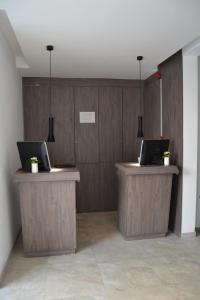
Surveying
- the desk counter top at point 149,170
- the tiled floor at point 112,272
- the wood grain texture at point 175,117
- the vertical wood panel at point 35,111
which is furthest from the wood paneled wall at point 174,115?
the vertical wood panel at point 35,111

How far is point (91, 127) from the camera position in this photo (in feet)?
16.5

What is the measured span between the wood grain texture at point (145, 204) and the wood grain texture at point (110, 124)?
4.65 ft

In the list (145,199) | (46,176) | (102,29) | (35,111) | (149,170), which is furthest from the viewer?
(35,111)

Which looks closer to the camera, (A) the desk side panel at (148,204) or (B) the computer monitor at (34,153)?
(B) the computer monitor at (34,153)

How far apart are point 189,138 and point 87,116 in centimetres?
217

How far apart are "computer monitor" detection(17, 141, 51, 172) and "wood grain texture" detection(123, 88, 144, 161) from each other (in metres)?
2.25

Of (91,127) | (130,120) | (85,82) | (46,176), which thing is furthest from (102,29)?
(130,120)

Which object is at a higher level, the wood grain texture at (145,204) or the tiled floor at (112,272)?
the wood grain texture at (145,204)

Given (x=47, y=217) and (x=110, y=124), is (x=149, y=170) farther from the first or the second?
(x=110, y=124)

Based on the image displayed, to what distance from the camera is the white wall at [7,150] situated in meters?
2.92

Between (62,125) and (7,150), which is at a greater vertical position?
(62,125)

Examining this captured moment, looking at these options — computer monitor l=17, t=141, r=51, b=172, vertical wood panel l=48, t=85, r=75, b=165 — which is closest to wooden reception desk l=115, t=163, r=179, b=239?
computer monitor l=17, t=141, r=51, b=172

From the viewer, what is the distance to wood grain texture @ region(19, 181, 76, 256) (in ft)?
10.2

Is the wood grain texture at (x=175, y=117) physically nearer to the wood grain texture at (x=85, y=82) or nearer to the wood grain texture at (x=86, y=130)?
the wood grain texture at (x=85, y=82)
